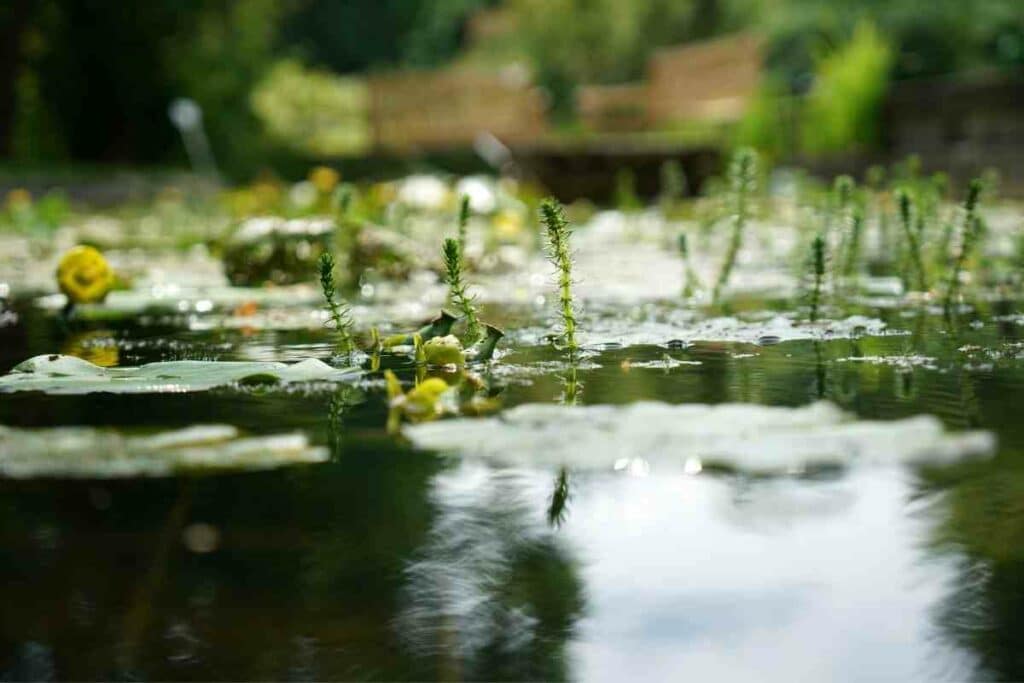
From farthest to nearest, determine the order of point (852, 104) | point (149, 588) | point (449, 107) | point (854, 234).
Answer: point (449, 107) → point (852, 104) → point (854, 234) → point (149, 588)

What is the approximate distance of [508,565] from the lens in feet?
4.09

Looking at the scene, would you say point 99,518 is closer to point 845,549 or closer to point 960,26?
point 845,549

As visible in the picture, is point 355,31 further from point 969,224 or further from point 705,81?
point 969,224

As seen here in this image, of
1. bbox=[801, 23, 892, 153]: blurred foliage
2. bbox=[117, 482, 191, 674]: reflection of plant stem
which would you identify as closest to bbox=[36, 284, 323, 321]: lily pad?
bbox=[117, 482, 191, 674]: reflection of plant stem

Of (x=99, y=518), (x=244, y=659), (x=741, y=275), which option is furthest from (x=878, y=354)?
(x=741, y=275)

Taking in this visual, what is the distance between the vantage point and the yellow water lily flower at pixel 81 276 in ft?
10.9

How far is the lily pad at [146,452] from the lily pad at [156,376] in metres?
0.36

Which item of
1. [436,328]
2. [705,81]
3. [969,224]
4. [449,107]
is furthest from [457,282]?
[705,81]

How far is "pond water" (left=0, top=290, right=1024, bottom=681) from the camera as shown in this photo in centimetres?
103

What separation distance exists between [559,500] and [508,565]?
0.71 ft

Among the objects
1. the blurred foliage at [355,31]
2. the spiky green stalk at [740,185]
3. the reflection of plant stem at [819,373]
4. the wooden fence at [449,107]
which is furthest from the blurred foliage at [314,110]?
the reflection of plant stem at [819,373]

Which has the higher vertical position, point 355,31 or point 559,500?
point 355,31

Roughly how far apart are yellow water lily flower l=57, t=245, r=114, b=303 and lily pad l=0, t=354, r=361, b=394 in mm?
1072

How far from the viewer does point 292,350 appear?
2686mm
